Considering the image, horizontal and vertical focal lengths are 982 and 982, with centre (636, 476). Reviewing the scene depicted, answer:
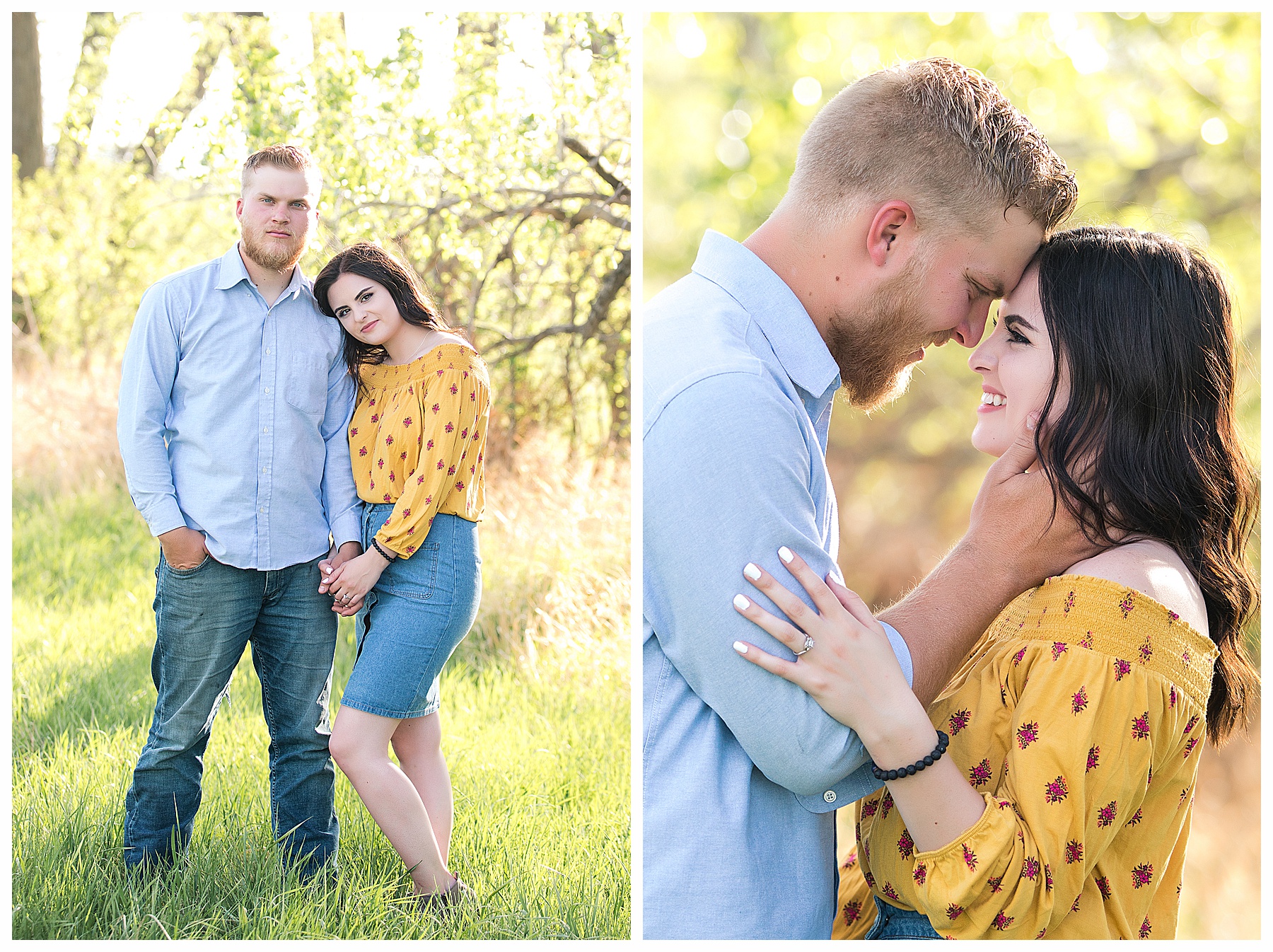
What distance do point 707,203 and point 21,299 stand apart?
5695 millimetres

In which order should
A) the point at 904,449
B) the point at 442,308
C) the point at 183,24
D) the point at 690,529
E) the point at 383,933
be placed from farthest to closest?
the point at 904,449 < the point at 442,308 < the point at 183,24 < the point at 383,933 < the point at 690,529

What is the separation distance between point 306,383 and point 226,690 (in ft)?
2.69

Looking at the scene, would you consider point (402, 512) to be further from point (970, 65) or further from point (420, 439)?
point (970, 65)

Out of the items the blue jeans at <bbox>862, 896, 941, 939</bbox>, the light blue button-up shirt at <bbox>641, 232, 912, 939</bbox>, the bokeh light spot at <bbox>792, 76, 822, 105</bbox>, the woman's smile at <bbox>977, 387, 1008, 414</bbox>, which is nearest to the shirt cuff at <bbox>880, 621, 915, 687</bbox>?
the light blue button-up shirt at <bbox>641, 232, 912, 939</bbox>

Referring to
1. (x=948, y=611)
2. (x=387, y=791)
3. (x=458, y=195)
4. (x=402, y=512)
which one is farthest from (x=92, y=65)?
(x=948, y=611)

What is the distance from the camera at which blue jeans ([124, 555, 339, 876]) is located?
2420 mm

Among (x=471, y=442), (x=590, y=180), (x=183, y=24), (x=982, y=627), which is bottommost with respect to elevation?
(x=982, y=627)

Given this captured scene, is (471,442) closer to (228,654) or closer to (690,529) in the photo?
(228,654)

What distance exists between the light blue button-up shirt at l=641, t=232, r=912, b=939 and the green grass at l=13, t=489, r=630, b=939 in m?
0.85

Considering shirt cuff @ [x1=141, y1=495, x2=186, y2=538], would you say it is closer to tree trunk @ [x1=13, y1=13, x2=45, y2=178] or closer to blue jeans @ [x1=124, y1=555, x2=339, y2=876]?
blue jeans @ [x1=124, y1=555, x2=339, y2=876]

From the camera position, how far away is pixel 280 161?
2.32 meters

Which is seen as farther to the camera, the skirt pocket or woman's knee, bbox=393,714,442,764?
Answer: woman's knee, bbox=393,714,442,764

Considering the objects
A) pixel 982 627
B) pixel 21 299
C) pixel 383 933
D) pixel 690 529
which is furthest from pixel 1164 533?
pixel 21 299

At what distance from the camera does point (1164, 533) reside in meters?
1.89
